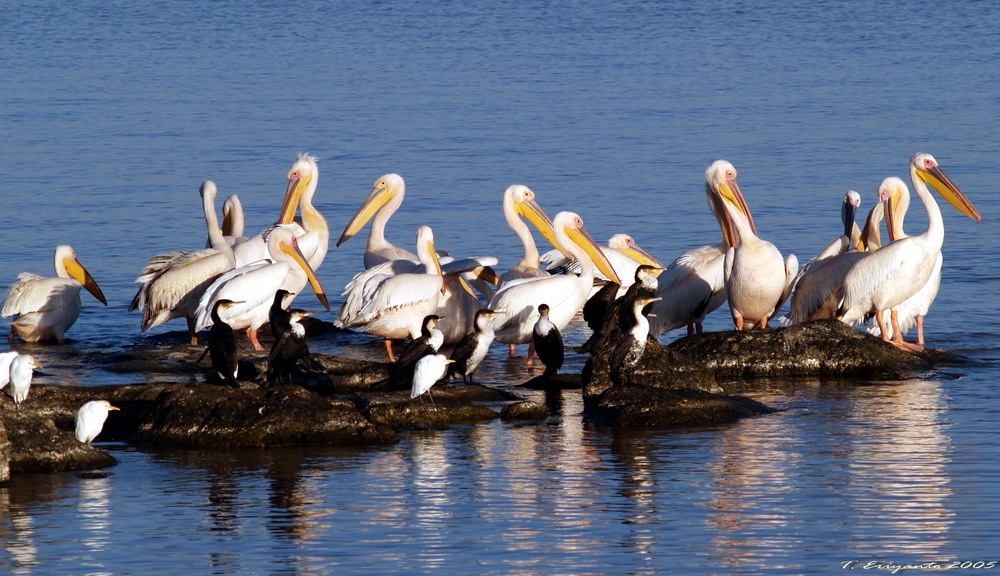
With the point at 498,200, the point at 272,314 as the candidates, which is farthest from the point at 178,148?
the point at 272,314

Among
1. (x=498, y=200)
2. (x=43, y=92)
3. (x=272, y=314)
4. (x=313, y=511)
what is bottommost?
(x=313, y=511)

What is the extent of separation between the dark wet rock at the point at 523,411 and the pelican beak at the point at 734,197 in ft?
8.98

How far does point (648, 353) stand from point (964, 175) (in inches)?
340

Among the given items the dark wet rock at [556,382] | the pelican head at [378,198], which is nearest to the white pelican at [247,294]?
the dark wet rock at [556,382]

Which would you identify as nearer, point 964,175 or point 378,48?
point 964,175

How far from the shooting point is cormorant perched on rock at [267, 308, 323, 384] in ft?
27.1

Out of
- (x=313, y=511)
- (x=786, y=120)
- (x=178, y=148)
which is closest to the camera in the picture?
(x=313, y=511)

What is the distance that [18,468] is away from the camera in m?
6.72

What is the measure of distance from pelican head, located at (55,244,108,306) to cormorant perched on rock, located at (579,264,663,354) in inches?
157

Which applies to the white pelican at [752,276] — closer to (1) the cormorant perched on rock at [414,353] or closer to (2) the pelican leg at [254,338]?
(1) the cormorant perched on rock at [414,353]

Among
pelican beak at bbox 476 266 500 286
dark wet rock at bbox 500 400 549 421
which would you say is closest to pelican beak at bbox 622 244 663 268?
pelican beak at bbox 476 266 500 286

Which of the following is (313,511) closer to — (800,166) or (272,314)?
(272,314)

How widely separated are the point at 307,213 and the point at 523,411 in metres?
4.95

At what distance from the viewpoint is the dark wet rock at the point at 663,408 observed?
7613 millimetres
